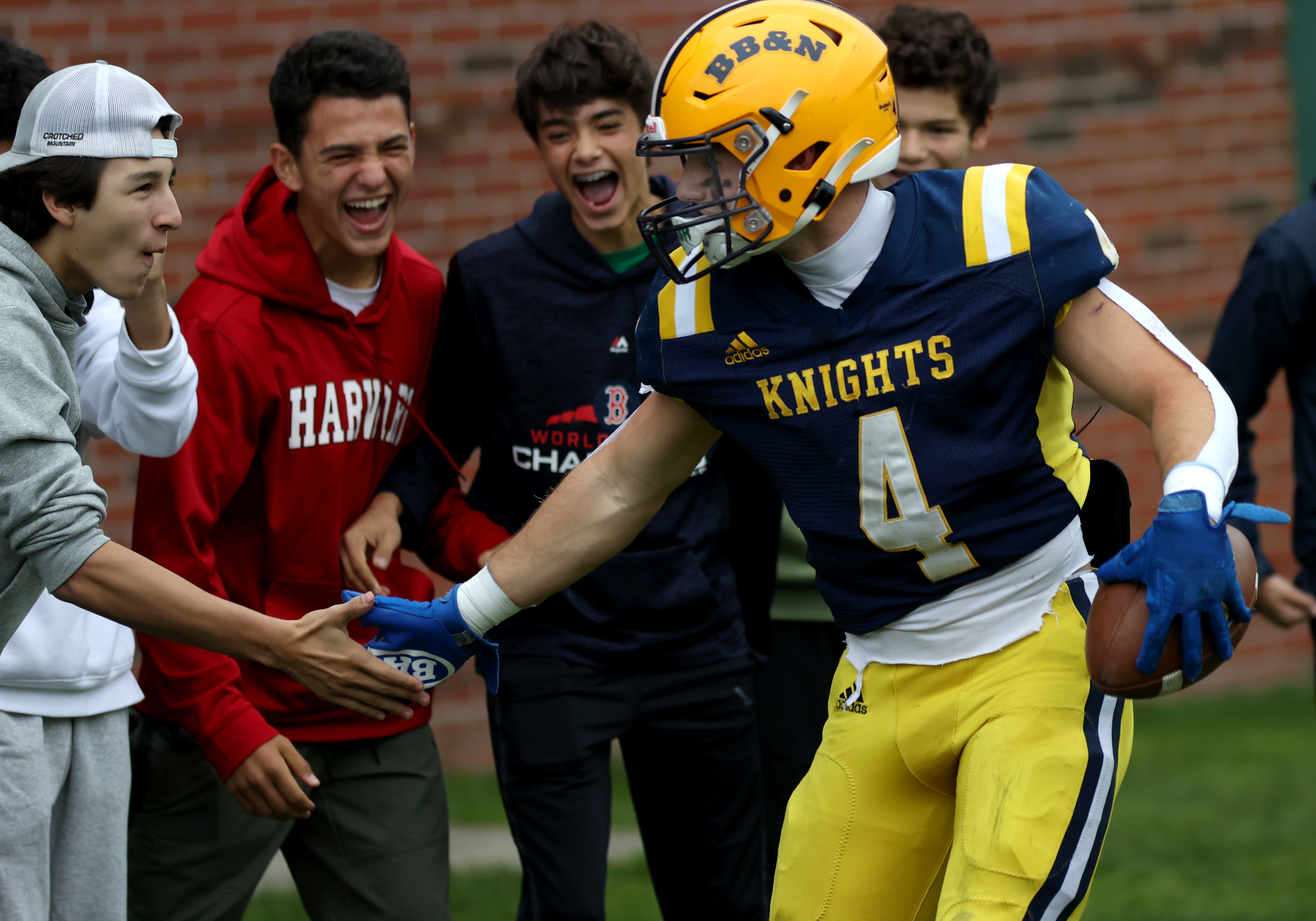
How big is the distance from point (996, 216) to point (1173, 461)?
591mm

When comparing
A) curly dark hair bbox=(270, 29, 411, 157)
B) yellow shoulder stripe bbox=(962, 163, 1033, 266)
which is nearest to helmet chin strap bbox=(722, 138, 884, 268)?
yellow shoulder stripe bbox=(962, 163, 1033, 266)

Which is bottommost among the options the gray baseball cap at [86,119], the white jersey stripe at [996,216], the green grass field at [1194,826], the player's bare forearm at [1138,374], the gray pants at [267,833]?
the green grass field at [1194,826]

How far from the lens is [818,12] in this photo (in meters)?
3.15

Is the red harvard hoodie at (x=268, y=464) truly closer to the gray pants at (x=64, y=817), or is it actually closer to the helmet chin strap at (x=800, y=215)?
the gray pants at (x=64, y=817)

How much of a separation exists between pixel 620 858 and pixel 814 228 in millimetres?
3689

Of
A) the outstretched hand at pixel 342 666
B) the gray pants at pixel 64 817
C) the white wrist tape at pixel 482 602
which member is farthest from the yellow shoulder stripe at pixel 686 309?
the gray pants at pixel 64 817

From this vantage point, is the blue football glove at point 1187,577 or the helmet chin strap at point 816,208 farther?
the helmet chin strap at point 816,208

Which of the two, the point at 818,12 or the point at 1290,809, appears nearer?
the point at 818,12

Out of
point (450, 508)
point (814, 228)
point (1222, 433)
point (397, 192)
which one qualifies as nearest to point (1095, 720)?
point (1222, 433)

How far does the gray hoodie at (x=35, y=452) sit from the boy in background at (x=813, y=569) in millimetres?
2106

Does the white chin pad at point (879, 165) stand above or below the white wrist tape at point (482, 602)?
above

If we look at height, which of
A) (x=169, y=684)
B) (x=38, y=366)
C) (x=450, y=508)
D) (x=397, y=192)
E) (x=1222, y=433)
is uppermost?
(x=397, y=192)

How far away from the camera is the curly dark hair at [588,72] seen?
4195mm

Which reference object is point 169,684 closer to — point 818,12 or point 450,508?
point 450,508
